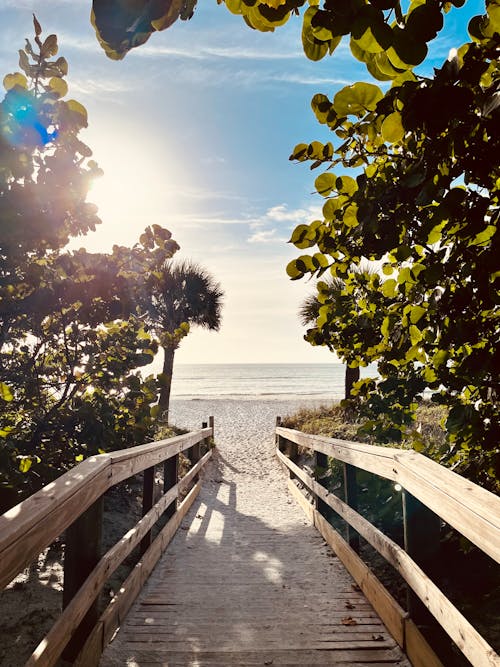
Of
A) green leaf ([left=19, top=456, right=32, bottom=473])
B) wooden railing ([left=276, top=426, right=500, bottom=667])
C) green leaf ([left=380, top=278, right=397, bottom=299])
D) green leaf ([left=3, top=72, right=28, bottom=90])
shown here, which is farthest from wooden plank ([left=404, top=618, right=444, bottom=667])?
green leaf ([left=3, top=72, right=28, bottom=90])

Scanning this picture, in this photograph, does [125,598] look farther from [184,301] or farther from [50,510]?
[184,301]

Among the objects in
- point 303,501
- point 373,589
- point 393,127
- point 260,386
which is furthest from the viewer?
point 260,386

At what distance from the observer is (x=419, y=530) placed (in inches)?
86.7

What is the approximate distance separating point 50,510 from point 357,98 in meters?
1.53

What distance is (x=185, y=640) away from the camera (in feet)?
7.89

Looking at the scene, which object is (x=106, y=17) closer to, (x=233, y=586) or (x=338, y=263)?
(x=338, y=263)

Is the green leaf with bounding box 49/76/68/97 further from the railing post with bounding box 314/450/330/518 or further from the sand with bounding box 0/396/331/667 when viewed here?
the railing post with bounding box 314/450/330/518

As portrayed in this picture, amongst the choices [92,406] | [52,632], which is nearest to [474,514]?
[52,632]

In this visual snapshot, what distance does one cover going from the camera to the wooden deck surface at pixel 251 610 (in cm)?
227

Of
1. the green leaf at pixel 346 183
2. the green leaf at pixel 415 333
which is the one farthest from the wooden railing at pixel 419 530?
the green leaf at pixel 346 183

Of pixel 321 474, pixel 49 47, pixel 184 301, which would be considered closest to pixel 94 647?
pixel 49 47

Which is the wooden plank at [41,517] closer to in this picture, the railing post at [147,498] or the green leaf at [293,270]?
the green leaf at [293,270]

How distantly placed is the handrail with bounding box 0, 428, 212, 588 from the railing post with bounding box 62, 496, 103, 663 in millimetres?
132

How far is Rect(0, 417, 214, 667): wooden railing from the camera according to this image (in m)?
1.33
